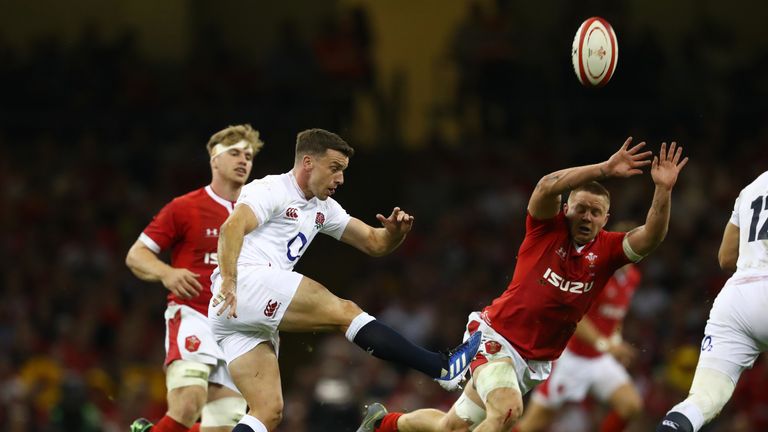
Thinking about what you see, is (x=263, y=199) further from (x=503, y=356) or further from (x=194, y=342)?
(x=503, y=356)

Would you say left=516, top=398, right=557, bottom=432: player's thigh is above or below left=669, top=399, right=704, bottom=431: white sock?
below

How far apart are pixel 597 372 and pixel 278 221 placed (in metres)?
4.94

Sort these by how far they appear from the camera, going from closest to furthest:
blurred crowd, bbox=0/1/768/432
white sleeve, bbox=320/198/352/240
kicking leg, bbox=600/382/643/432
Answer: white sleeve, bbox=320/198/352/240 → kicking leg, bbox=600/382/643/432 → blurred crowd, bbox=0/1/768/432

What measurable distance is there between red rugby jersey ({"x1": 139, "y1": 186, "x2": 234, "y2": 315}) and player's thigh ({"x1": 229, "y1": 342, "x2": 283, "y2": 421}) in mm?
1275

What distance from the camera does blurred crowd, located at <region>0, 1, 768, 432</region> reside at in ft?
49.4

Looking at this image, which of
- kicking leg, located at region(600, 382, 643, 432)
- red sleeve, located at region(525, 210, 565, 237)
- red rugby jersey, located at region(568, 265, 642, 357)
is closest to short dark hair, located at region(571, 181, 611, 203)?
red sleeve, located at region(525, 210, 565, 237)

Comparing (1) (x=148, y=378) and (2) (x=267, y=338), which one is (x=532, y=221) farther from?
(1) (x=148, y=378)

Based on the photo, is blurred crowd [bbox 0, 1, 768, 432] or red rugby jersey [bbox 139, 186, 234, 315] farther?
blurred crowd [bbox 0, 1, 768, 432]

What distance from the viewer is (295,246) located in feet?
27.7

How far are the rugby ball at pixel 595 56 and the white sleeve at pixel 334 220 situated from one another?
200cm

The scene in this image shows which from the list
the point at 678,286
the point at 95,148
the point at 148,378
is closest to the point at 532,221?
the point at 678,286

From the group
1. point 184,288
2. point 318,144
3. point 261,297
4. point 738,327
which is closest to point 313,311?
point 261,297

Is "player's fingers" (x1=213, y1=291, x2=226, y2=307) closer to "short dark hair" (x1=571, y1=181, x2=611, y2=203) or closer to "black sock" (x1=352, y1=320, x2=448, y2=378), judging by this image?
"black sock" (x1=352, y1=320, x2=448, y2=378)

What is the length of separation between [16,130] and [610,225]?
9.11 meters
